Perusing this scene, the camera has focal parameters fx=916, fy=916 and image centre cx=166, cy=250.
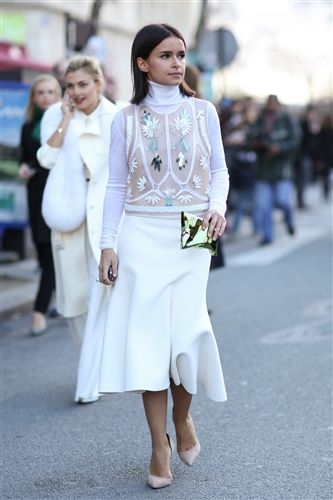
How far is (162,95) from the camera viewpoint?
3.78 meters

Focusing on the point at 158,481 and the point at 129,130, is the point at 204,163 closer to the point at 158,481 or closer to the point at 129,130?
the point at 129,130

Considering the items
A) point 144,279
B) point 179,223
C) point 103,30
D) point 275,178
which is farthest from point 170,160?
point 103,30

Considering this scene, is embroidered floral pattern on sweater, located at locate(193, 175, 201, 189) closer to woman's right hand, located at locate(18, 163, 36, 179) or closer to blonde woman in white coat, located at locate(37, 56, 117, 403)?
blonde woman in white coat, located at locate(37, 56, 117, 403)

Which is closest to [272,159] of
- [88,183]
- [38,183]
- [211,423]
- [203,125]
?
[38,183]

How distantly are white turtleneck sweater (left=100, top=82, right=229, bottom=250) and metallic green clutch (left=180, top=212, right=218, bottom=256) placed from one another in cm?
13

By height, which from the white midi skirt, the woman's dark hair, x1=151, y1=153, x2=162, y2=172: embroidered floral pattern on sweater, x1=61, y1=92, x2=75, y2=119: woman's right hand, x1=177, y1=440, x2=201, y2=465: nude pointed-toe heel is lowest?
x1=177, y1=440, x2=201, y2=465: nude pointed-toe heel

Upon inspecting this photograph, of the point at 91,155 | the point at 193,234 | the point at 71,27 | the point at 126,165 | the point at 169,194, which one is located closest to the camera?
the point at 193,234

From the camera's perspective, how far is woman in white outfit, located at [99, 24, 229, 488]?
3.74m

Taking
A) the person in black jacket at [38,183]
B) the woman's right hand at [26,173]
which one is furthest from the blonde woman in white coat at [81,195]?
the woman's right hand at [26,173]

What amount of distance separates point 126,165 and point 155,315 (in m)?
0.65

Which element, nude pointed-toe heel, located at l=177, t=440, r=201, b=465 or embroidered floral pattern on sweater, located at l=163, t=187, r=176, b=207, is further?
nude pointed-toe heel, located at l=177, t=440, r=201, b=465

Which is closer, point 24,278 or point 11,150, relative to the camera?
point 24,278

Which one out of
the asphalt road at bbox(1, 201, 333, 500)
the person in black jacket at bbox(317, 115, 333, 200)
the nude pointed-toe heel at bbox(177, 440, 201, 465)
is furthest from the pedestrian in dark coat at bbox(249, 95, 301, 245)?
the nude pointed-toe heel at bbox(177, 440, 201, 465)

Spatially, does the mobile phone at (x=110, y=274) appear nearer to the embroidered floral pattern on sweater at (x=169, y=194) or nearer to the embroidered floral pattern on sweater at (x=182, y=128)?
the embroidered floral pattern on sweater at (x=169, y=194)
